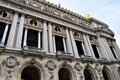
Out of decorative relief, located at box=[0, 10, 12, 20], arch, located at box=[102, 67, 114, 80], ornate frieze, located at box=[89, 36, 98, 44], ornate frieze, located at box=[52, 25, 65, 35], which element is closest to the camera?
decorative relief, located at box=[0, 10, 12, 20]

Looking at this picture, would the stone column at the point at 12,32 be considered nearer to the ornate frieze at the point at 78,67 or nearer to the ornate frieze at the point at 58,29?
the ornate frieze at the point at 58,29

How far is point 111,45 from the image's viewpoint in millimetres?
25672

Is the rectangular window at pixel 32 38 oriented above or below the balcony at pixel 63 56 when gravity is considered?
above

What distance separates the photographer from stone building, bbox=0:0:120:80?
12.8 metres

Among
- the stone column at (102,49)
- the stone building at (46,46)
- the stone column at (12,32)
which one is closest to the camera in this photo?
the stone building at (46,46)

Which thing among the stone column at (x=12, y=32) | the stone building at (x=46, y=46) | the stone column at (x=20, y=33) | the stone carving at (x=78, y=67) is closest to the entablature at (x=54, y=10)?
the stone building at (x=46, y=46)

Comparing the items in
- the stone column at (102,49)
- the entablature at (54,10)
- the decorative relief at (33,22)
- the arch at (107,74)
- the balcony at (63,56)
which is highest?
the entablature at (54,10)

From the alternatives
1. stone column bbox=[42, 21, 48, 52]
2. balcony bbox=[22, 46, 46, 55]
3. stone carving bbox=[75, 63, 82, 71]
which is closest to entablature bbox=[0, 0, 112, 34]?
stone column bbox=[42, 21, 48, 52]

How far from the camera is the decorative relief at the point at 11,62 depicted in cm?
1149

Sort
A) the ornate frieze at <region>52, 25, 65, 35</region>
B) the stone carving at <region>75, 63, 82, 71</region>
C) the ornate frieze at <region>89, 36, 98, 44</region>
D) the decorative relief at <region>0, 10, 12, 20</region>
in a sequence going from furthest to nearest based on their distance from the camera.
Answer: the ornate frieze at <region>89, 36, 98, 44</region>
the ornate frieze at <region>52, 25, 65, 35</region>
the stone carving at <region>75, 63, 82, 71</region>
the decorative relief at <region>0, 10, 12, 20</region>

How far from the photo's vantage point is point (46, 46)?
50.3 feet

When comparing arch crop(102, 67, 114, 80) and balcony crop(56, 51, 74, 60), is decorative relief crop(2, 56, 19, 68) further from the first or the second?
arch crop(102, 67, 114, 80)

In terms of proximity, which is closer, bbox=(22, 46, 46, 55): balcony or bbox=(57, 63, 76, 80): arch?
bbox=(22, 46, 46, 55): balcony

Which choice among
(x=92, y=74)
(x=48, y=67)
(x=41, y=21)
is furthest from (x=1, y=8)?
(x=92, y=74)
